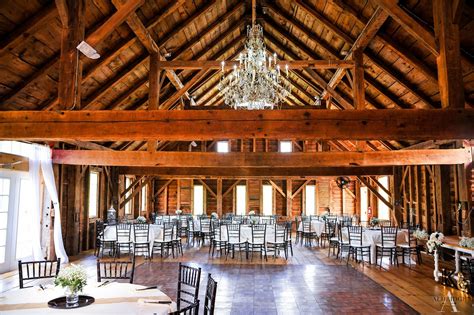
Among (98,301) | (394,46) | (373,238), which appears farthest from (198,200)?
(98,301)

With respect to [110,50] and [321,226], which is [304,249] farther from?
[110,50]

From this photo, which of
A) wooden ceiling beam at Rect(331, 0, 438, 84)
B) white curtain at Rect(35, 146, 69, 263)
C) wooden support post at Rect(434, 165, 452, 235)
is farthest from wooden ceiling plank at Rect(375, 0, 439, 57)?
white curtain at Rect(35, 146, 69, 263)

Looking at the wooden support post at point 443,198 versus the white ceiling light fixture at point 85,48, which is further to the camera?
the wooden support post at point 443,198

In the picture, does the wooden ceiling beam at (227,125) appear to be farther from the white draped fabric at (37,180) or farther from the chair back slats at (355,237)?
the chair back slats at (355,237)

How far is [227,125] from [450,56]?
3133mm

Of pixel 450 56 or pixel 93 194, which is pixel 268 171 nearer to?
pixel 93 194

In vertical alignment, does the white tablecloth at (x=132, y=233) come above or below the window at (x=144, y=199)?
below

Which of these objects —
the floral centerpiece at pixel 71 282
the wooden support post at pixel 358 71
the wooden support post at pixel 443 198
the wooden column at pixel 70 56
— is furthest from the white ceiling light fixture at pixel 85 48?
the wooden support post at pixel 443 198

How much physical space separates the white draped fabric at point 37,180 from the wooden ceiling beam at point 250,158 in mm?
409

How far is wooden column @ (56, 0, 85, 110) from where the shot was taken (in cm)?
517

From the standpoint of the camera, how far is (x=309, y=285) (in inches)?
263

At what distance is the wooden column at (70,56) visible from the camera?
517cm

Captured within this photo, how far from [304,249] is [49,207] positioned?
7345 mm

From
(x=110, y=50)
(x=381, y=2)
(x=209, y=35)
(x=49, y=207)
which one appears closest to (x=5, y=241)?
(x=49, y=207)
